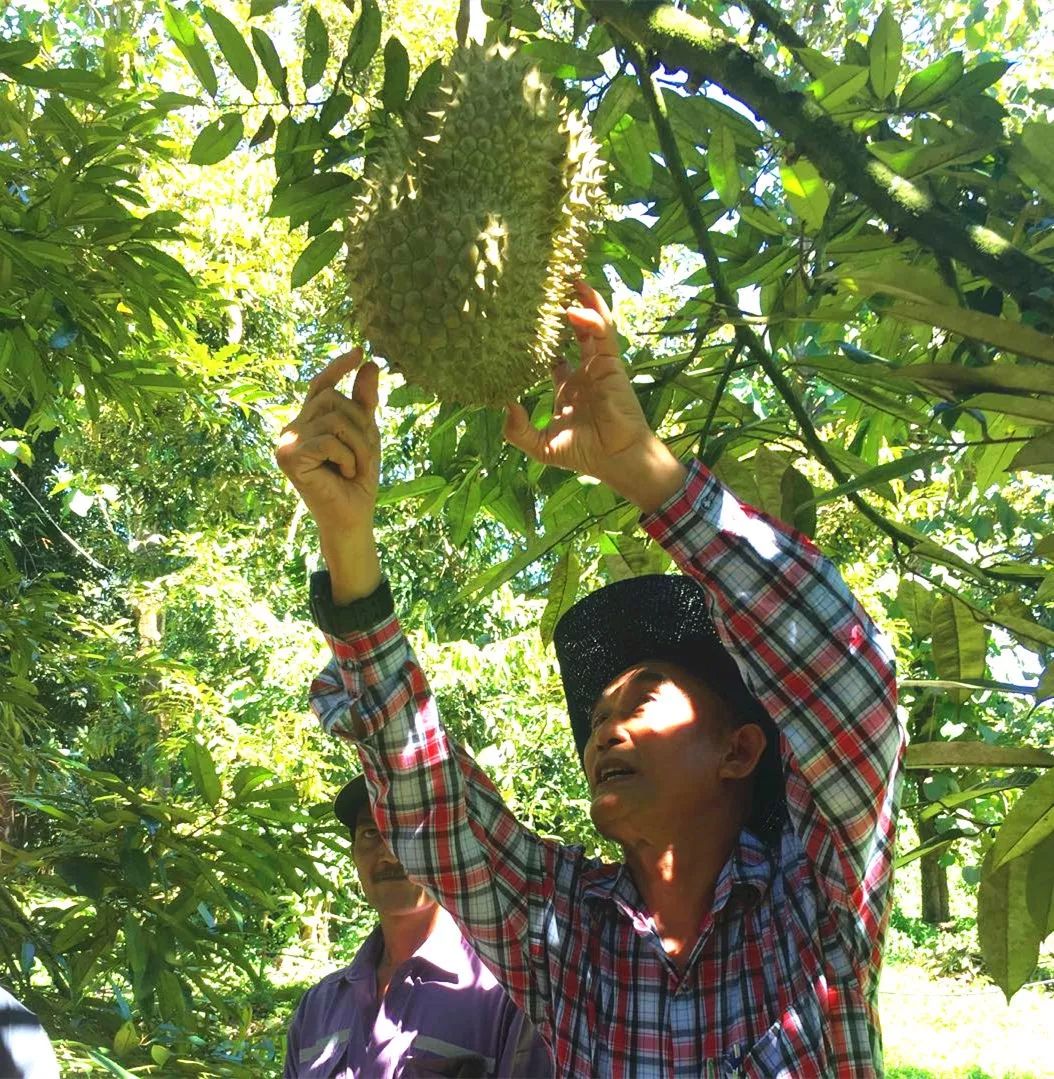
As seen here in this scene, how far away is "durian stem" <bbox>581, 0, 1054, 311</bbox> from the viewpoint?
0.85m

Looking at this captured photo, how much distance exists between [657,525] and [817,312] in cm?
22

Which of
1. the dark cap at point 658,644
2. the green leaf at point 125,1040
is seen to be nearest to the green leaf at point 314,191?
the dark cap at point 658,644

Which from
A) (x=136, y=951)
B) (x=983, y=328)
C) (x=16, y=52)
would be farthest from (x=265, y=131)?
(x=136, y=951)

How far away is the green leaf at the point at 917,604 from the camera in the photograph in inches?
44.1

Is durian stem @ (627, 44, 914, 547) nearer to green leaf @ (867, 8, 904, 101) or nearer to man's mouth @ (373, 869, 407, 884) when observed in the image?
green leaf @ (867, 8, 904, 101)

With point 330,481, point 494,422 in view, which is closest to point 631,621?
point 494,422

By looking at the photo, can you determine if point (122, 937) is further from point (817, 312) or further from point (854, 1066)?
point (817, 312)

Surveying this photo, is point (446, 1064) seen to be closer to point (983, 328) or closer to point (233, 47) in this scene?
point (983, 328)

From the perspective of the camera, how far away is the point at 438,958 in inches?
54.2

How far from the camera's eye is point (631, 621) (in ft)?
3.79

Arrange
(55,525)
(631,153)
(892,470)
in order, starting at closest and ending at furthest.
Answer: (892,470) → (631,153) → (55,525)

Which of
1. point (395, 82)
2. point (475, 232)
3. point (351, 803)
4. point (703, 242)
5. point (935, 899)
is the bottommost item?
point (351, 803)

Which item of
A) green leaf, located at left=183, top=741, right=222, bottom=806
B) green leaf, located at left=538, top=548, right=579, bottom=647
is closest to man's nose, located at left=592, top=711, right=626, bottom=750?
green leaf, located at left=538, top=548, right=579, bottom=647

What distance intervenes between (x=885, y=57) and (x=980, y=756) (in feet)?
1.94
